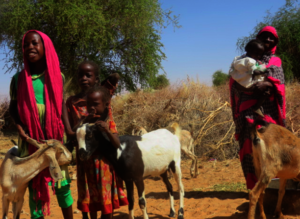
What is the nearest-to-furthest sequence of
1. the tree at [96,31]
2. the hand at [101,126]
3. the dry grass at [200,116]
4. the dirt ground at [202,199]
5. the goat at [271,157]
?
A: the hand at [101,126]
the goat at [271,157]
the dirt ground at [202,199]
the dry grass at [200,116]
the tree at [96,31]

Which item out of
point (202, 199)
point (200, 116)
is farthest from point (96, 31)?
point (202, 199)

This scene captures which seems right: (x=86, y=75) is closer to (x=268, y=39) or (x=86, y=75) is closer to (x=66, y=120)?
(x=66, y=120)

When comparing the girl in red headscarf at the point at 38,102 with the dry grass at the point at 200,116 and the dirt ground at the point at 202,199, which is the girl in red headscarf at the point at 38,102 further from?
the dry grass at the point at 200,116

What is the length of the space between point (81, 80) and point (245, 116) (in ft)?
6.68

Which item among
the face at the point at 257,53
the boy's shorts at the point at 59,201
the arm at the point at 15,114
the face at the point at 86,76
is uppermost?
the face at the point at 257,53

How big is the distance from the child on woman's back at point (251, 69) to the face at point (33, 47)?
7.28 feet

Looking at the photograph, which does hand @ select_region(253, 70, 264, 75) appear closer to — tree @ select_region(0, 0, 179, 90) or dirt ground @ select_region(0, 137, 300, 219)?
dirt ground @ select_region(0, 137, 300, 219)

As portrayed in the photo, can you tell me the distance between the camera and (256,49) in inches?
146

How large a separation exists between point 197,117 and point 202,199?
4.40 meters

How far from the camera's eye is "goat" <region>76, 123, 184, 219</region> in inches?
113

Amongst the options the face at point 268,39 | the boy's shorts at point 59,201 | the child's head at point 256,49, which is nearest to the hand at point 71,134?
the boy's shorts at point 59,201

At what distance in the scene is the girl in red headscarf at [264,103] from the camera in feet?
12.2

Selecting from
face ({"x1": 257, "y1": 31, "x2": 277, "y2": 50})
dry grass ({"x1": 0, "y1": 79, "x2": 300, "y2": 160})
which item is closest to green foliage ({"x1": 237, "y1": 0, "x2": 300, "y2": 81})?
dry grass ({"x1": 0, "y1": 79, "x2": 300, "y2": 160})

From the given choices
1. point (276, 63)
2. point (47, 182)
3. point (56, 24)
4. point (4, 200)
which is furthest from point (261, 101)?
point (56, 24)
